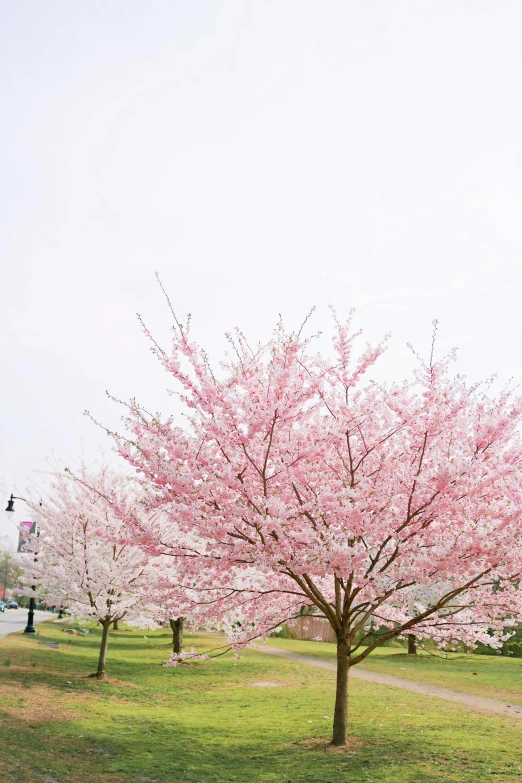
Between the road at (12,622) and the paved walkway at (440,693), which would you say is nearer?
the paved walkway at (440,693)

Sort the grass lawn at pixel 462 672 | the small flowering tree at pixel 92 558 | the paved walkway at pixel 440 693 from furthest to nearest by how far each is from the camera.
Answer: the grass lawn at pixel 462 672
the small flowering tree at pixel 92 558
the paved walkway at pixel 440 693

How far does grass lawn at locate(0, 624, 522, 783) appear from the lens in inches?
339

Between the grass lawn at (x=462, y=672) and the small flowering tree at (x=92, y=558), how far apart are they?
8443 millimetres

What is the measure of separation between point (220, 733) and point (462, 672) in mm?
15154

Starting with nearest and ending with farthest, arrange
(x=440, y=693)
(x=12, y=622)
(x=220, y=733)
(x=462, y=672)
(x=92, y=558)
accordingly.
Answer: (x=220, y=733) < (x=92, y=558) < (x=440, y=693) < (x=462, y=672) < (x=12, y=622)

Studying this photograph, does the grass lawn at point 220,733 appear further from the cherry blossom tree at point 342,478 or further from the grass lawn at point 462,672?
the grass lawn at point 462,672

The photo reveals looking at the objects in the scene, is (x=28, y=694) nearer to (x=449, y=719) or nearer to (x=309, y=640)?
(x=449, y=719)

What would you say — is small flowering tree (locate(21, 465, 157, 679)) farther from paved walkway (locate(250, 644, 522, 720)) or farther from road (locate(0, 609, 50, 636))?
road (locate(0, 609, 50, 636))

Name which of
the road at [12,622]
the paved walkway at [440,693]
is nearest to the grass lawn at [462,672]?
the paved walkway at [440,693]

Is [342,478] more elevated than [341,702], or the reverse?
[342,478]

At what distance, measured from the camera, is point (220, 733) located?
1161 cm

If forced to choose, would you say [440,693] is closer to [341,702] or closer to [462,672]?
[462,672]

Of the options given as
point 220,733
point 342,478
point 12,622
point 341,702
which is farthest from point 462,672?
point 12,622

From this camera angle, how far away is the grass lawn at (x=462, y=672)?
1856 cm
